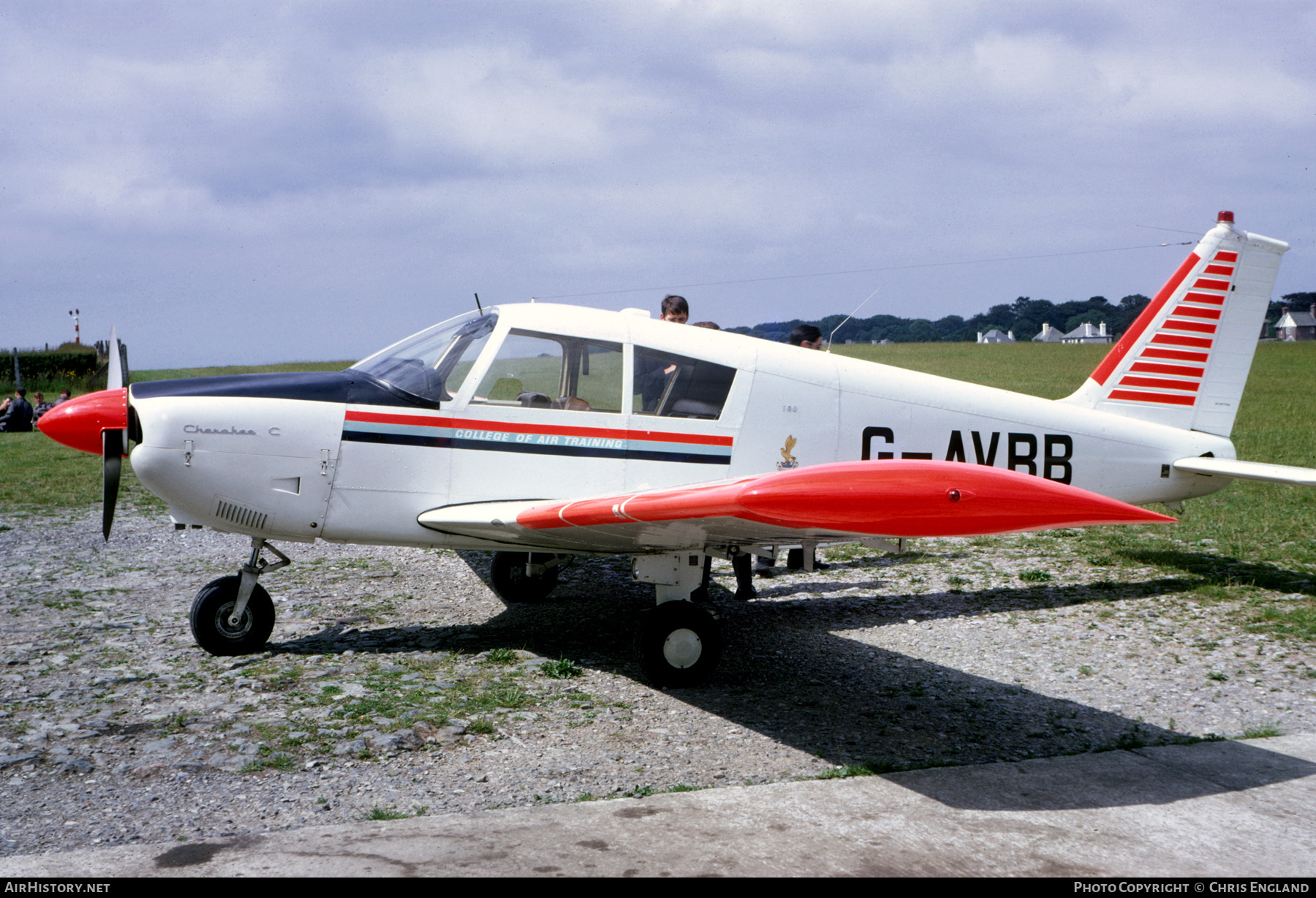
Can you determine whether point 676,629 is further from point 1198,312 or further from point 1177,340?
point 1198,312

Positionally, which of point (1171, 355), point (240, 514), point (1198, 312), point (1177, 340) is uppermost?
point (1198, 312)

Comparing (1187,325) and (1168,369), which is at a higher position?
(1187,325)

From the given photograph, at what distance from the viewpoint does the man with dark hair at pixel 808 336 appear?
26.8 feet

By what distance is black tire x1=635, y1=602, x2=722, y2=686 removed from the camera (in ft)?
17.0

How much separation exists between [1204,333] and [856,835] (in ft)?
19.8

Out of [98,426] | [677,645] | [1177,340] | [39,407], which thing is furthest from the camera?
[39,407]

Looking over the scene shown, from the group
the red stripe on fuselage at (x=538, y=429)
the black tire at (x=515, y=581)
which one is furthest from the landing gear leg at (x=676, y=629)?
the black tire at (x=515, y=581)

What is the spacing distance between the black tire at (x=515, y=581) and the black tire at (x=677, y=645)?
209 centimetres

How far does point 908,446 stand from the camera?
6.24 meters

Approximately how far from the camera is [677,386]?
228 inches

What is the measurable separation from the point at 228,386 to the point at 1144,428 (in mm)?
6526

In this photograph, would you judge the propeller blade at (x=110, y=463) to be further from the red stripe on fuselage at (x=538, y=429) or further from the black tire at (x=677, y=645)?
the black tire at (x=677, y=645)

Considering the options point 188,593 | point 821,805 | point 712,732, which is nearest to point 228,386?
point 188,593

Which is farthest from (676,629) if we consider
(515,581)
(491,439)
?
(515,581)
